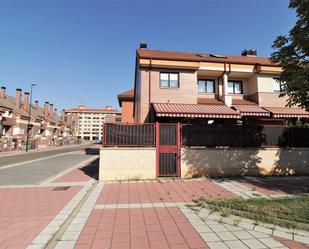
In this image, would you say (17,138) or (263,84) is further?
(17,138)

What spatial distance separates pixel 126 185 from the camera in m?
10.6

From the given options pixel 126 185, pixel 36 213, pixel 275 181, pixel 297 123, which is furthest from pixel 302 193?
pixel 297 123

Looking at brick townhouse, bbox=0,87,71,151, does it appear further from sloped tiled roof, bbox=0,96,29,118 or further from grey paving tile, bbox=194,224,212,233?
grey paving tile, bbox=194,224,212,233

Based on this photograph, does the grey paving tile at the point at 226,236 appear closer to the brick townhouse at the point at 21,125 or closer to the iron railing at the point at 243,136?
the iron railing at the point at 243,136

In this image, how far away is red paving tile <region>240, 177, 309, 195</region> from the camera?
30.6ft

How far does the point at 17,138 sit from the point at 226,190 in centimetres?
4525

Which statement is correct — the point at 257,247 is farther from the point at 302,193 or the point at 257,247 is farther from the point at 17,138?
Answer: the point at 17,138

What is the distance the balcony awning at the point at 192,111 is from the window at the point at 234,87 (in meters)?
4.54

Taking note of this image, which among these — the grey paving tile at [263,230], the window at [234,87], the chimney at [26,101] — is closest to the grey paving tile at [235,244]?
the grey paving tile at [263,230]

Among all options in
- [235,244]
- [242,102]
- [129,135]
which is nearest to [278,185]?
[235,244]

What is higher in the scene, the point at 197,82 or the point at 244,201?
the point at 197,82

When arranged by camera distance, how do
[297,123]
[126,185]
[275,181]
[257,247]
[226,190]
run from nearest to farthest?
[257,247], [226,190], [126,185], [275,181], [297,123]

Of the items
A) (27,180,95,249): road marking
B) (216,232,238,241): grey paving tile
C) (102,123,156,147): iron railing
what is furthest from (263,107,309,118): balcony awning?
(27,180,95,249): road marking

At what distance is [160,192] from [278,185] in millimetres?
5666
